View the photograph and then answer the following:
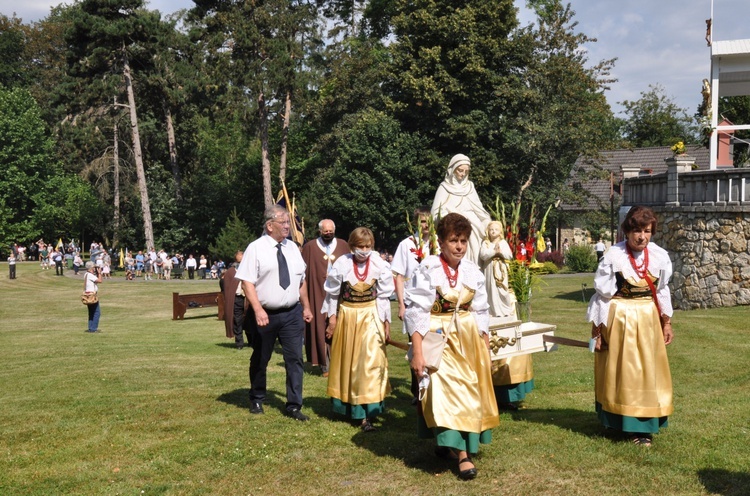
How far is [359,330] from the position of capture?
326 inches

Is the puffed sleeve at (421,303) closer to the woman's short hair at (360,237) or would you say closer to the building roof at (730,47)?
the woman's short hair at (360,237)

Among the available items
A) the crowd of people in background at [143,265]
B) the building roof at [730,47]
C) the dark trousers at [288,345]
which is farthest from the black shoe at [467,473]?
the crowd of people in background at [143,265]

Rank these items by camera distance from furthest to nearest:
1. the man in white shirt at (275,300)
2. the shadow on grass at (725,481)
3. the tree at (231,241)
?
1. the tree at (231,241)
2. the man in white shirt at (275,300)
3. the shadow on grass at (725,481)

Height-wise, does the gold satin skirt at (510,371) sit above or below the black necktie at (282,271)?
below

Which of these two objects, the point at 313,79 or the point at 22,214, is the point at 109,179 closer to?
the point at 22,214

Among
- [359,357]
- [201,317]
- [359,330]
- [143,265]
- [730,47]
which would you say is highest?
[730,47]

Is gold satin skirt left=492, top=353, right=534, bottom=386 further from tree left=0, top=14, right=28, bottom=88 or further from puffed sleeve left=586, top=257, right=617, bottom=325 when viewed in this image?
tree left=0, top=14, right=28, bottom=88

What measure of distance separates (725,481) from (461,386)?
220cm

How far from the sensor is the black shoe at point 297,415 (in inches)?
330

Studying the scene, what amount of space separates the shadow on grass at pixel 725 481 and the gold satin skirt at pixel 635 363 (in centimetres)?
81

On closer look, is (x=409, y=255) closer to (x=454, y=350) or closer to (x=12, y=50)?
(x=454, y=350)

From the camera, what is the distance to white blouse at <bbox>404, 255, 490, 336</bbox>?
6426 mm

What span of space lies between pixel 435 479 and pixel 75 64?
45.8 m

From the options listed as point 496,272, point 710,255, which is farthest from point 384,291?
point 710,255
